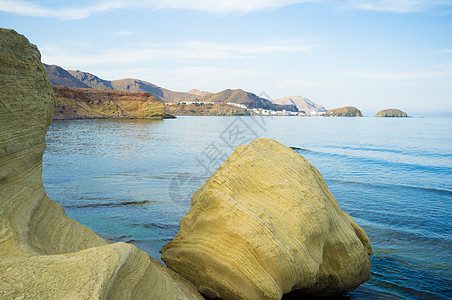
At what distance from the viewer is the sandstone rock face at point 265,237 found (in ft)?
14.9

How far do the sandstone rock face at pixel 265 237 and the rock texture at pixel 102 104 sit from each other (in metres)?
65.5

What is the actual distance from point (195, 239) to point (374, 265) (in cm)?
398

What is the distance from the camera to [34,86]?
4.64 m

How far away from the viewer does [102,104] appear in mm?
77688

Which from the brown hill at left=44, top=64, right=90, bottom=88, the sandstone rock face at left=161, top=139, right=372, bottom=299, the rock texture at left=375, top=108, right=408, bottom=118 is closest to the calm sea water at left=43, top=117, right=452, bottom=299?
the sandstone rock face at left=161, top=139, right=372, bottom=299

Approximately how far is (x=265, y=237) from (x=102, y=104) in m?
79.7

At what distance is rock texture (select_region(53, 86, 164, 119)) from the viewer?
68.4 m

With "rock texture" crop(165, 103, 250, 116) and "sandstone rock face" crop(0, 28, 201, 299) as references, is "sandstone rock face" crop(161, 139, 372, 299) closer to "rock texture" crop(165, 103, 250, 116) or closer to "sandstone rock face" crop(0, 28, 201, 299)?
"sandstone rock face" crop(0, 28, 201, 299)

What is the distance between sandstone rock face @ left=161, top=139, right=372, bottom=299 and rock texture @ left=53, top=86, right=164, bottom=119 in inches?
2579

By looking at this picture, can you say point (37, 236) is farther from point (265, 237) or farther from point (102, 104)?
point (102, 104)

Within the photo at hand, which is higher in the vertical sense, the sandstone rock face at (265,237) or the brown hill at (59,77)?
the brown hill at (59,77)

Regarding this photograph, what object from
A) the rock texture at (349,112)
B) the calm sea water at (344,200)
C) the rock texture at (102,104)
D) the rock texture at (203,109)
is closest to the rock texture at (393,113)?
the rock texture at (349,112)

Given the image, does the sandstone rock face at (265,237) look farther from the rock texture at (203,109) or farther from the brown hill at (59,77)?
the brown hill at (59,77)

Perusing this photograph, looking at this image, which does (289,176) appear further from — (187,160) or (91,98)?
(91,98)
